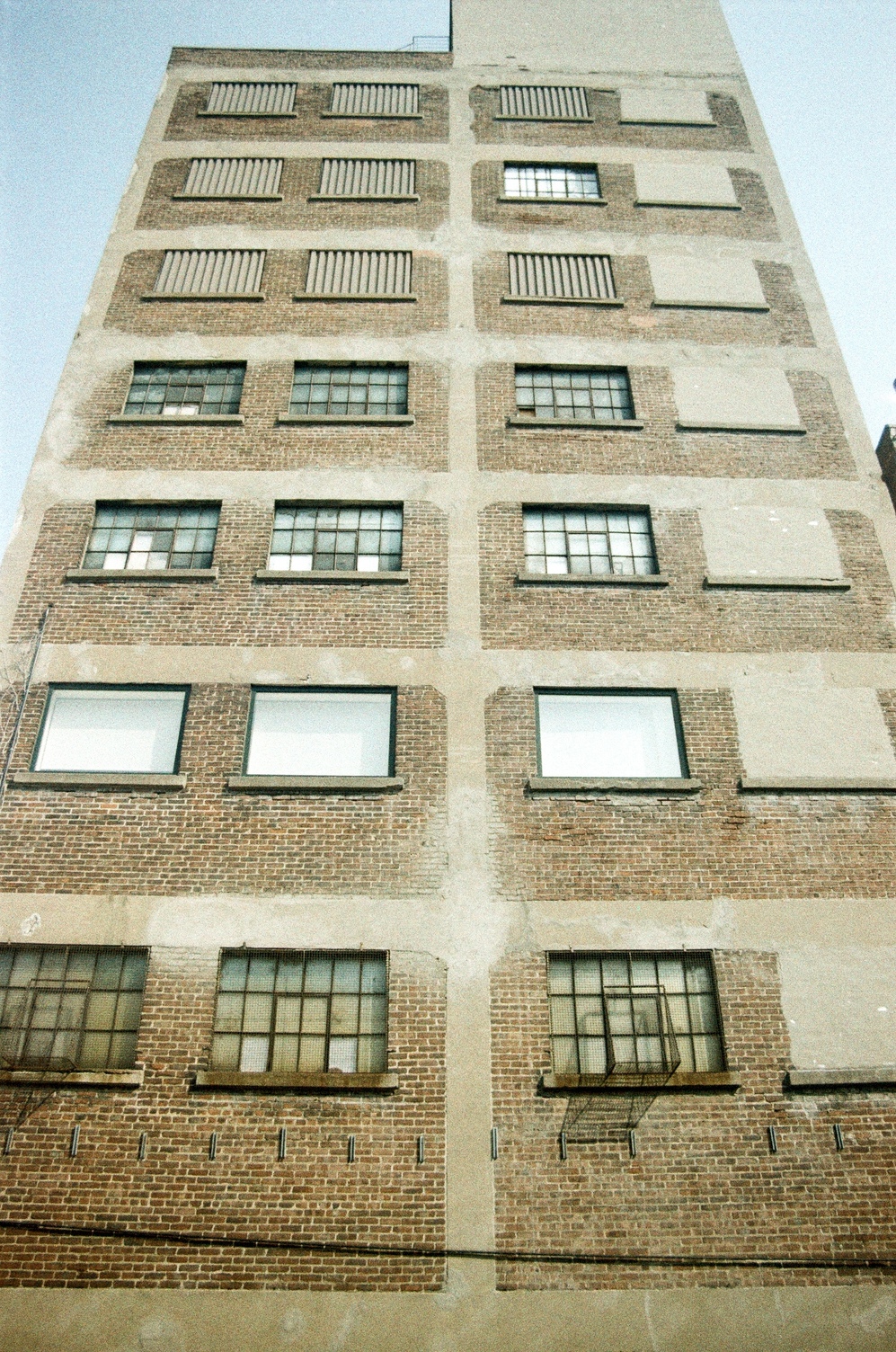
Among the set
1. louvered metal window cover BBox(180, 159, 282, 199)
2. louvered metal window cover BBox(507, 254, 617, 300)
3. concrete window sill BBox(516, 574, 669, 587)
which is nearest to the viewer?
concrete window sill BBox(516, 574, 669, 587)

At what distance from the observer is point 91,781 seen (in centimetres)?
1161

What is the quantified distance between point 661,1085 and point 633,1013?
88 cm

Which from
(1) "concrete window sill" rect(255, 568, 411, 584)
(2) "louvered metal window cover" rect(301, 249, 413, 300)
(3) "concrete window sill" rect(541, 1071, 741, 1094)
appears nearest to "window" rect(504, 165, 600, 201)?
(2) "louvered metal window cover" rect(301, 249, 413, 300)

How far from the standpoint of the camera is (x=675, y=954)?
10883 millimetres

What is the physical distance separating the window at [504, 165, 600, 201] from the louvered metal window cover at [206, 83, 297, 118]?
5522mm

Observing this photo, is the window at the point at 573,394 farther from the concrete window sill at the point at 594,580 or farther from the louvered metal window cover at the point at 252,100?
the louvered metal window cover at the point at 252,100

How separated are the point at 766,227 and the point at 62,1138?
20.0 meters

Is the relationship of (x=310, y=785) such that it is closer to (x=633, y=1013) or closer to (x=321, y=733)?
(x=321, y=733)

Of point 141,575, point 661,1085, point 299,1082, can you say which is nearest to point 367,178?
point 141,575

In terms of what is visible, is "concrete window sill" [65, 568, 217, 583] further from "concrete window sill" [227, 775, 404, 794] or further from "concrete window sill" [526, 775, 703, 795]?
"concrete window sill" [526, 775, 703, 795]

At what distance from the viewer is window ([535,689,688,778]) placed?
39.8 feet

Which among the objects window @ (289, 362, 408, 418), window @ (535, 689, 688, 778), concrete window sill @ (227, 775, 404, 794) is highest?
window @ (289, 362, 408, 418)

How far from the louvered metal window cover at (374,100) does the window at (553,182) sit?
116 inches

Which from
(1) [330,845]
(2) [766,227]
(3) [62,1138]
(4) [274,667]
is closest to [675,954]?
(1) [330,845]
